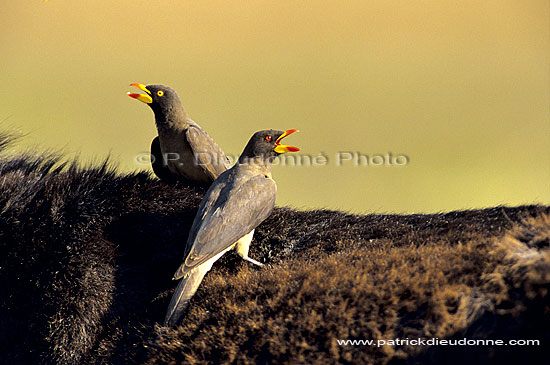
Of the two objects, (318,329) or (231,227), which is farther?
(231,227)

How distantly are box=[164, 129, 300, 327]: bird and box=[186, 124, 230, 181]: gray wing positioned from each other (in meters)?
0.90

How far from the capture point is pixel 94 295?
5.07 meters

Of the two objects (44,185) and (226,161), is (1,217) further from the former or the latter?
(226,161)

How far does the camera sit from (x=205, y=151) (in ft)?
20.8

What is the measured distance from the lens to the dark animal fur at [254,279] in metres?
3.88

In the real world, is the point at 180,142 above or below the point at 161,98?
below

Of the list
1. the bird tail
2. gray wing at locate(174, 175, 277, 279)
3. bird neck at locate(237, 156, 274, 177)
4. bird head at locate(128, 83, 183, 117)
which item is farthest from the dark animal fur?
bird head at locate(128, 83, 183, 117)

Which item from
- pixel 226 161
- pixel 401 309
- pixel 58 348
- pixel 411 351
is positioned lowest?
pixel 58 348

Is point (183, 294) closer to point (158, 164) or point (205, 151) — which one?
point (205, 151)

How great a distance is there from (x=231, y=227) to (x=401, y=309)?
63.5 inches

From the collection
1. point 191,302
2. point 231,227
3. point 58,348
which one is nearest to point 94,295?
point 58,348

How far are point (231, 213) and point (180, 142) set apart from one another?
179 cm

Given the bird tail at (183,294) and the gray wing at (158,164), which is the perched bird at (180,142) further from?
the bird tail at (183,294)

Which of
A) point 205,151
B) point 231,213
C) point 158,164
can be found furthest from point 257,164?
point 158,164
